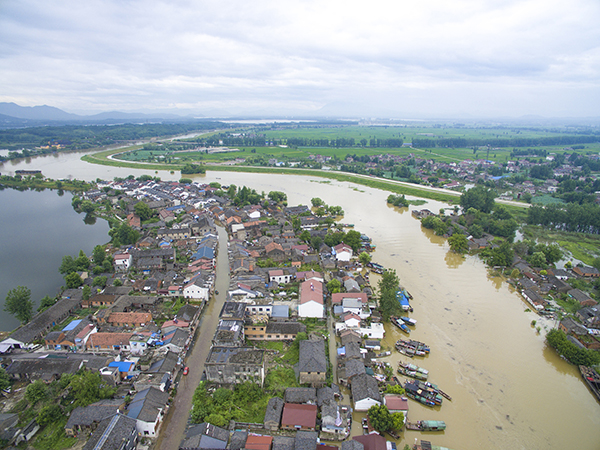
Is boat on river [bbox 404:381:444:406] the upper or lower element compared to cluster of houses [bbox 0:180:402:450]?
lower

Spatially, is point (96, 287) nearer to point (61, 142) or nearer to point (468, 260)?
point (468, 260)

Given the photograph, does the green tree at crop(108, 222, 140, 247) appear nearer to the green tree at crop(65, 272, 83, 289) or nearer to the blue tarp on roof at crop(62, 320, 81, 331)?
the green tree at crop(65, 272, 83, 289)

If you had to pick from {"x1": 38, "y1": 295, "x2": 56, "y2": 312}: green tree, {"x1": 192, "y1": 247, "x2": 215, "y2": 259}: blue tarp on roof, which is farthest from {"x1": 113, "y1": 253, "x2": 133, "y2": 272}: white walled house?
{"x1": 38, "y1": 295, "x2": 56, "y2": 312}: green tree

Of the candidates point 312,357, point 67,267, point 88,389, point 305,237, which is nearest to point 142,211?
point 67,267

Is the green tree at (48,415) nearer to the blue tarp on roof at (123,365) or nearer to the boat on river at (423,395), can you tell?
→ the blue tarp on roof at (123,365)

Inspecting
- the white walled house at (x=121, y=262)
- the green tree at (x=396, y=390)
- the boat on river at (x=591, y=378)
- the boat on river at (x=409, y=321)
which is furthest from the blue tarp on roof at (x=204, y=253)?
the boat on river at (x=591, y=378)

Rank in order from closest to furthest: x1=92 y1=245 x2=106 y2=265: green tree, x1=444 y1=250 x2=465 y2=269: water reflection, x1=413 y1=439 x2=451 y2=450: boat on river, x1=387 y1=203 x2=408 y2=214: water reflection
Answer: x1=413 y1=439 x2=451 y2=450: boat on river → x1=92 y1=245 x2=106 y2=265: green tree → x1=444 y1=250 x2=465 y2=269: water reflection → x1=387 y1=203 x2=408 y2=214: water reflection
